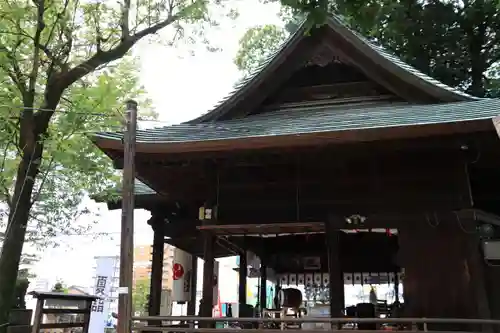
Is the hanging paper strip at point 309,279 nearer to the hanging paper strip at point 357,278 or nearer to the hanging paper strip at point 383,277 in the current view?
the hanging paper strip at point 357,278

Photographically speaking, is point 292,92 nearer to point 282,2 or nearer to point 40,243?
point 282,2

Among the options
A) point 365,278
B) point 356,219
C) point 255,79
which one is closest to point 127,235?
point 356,219

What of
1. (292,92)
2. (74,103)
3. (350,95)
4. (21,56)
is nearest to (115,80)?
(74,103)

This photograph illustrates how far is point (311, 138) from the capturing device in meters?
6.00

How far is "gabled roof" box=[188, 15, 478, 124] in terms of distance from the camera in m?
7.53

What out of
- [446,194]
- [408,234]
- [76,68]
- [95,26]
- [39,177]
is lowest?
[408,234]

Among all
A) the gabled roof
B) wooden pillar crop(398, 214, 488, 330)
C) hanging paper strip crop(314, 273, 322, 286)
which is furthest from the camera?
hanging paper strip crop(314, 273, 322, 286)

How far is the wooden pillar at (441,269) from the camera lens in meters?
6.43

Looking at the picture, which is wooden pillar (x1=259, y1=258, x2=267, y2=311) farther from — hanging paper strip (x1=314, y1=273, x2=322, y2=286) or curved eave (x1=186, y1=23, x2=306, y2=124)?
curved eave (x1=186, y1=23, x2=306, y2=124)

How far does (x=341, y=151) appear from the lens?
22.3ft

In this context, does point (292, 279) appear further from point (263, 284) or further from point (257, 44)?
point (257, 44)

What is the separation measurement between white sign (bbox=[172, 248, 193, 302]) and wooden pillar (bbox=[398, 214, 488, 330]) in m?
4.93

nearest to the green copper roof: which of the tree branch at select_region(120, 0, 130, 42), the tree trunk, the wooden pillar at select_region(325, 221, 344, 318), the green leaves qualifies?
the wooden pillar at select_region(325, 221, 344, 318)

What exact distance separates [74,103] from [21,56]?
4.66 ft
